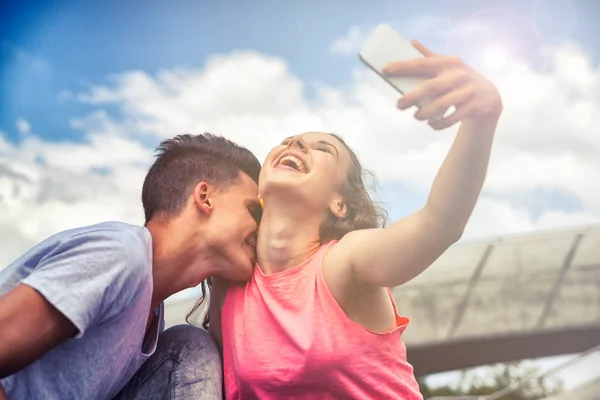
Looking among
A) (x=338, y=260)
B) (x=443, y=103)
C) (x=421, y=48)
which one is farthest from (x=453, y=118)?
(x=338, y=260)

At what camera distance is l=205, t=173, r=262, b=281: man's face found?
1802mm

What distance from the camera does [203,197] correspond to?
1862 millimetres

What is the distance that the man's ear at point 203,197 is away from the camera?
1833 millimetres

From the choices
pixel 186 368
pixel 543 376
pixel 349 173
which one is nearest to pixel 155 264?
pixel 186 368

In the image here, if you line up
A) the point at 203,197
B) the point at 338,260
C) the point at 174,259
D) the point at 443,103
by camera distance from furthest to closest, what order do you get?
the point at 203,197
the point at 174,259
the point at 338,260
the point at 443,103

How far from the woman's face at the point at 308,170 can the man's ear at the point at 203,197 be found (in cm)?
16

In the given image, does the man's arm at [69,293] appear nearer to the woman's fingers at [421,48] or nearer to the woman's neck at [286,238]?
the woman's neck at [286,238]

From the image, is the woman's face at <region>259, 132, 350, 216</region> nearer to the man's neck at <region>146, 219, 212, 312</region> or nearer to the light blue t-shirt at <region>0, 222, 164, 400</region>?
the man's neck at <region>146, 219, 212, 312</region>

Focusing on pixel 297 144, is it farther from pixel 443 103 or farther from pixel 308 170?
pixel 443 103

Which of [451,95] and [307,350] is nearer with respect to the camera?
[451,95]

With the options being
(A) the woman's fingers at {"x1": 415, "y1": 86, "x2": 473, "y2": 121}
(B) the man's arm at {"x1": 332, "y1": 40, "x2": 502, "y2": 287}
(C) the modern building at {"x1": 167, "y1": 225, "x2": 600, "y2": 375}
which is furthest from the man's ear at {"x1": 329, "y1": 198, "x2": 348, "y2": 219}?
(C) the modern building at {"x1": 167, "y1": 225, "x2": 600, "y2": 375}

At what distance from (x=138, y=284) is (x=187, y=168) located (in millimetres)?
518

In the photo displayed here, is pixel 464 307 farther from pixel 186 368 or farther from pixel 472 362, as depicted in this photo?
pixel 186 368

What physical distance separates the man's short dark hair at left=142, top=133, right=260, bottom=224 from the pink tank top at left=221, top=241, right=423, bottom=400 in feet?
1.20
